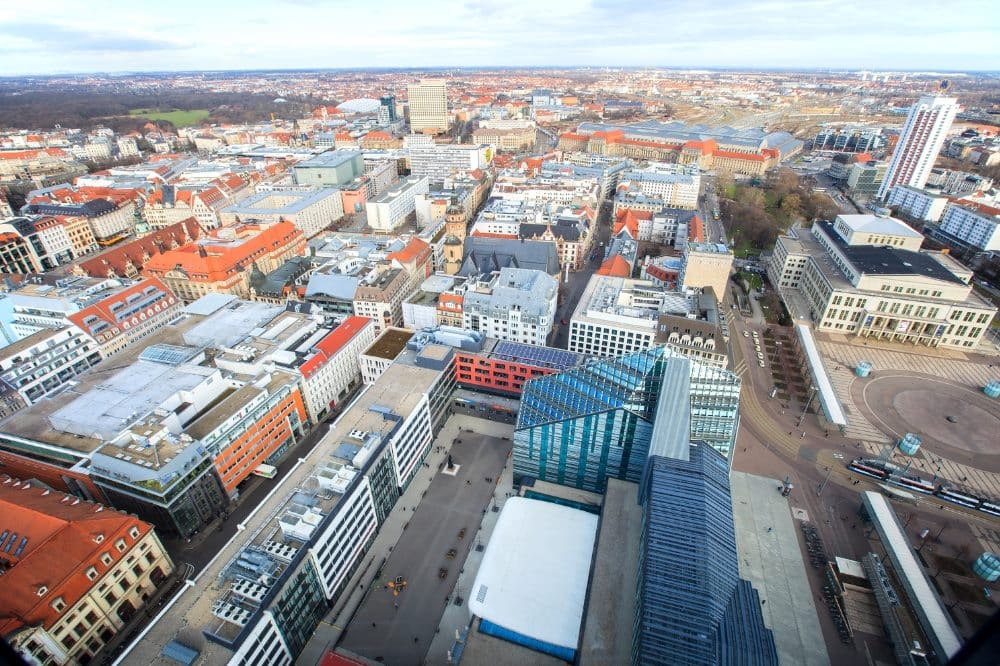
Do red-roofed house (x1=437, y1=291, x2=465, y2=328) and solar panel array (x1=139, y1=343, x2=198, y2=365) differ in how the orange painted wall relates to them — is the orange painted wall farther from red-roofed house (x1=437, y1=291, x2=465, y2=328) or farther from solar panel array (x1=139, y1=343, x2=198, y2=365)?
red-roofed house (x1=437, y1=291, x2=465, y2=328)

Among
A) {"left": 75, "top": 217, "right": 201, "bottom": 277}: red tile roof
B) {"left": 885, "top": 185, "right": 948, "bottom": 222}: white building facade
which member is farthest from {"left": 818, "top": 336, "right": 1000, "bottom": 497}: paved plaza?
{"left": 75, "top": 217, "right": 201, "bottom": 277}: red tile roof

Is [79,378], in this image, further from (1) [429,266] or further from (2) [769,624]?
(2) [769,624]

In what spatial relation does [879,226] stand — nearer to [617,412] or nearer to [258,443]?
[617,412]

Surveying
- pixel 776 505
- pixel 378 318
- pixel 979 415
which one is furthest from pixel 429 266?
pixel 979 415

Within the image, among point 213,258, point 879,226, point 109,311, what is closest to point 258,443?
point 109,311

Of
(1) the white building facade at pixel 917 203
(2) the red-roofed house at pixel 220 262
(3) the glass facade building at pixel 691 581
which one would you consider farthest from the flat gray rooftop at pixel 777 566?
(1) the white building facade at pixel 917 203

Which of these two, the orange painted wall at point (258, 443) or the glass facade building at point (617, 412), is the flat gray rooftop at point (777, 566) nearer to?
the glass facade building at point (617, 412)

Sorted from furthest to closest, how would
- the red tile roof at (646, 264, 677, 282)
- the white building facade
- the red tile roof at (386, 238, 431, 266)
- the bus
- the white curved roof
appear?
the white building facade, the red tile roof at (646, 264, 677, 282), the red tile roof at (386, 238, 431, 266), the bus, the white curved roof
